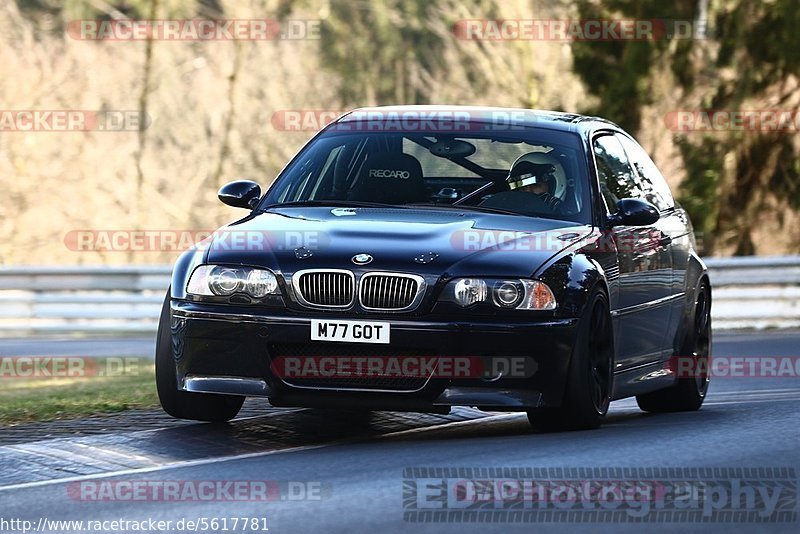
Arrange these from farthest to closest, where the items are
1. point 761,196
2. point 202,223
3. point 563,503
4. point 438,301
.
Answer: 1. point 202,223
2. point 761,196
3. point 438,301
4. point 563,503

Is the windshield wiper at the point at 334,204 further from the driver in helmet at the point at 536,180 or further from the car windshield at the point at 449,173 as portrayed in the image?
the driver in helmet at the point at 536,180

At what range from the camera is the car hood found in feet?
28.2

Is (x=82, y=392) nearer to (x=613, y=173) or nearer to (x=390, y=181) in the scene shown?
(x=390, y=181)

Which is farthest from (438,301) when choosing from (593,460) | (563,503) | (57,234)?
(57,234)

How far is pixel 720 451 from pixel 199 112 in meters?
36.4

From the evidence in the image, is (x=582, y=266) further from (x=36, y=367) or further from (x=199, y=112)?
(x=199, y=112)

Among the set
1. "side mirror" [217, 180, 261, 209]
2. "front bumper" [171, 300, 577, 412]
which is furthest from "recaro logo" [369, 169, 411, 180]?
"front bumper" [171, 300, 577, 412]

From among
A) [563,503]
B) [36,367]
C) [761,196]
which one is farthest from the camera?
[761,196]

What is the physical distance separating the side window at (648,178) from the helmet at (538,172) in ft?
4.33

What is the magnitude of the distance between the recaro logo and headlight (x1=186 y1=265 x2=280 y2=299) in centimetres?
148

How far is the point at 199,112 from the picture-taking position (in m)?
44.1

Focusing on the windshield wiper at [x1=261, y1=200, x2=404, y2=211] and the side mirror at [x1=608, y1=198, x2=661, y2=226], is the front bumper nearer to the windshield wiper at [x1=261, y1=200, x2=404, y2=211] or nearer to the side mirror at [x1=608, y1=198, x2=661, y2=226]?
the windshield wiper at [x1=261, y1=200, x2=404, y2=211]

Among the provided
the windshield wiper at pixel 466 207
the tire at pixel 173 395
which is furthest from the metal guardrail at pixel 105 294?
the tire at pixel 173 395

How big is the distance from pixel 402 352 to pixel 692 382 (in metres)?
3.52
